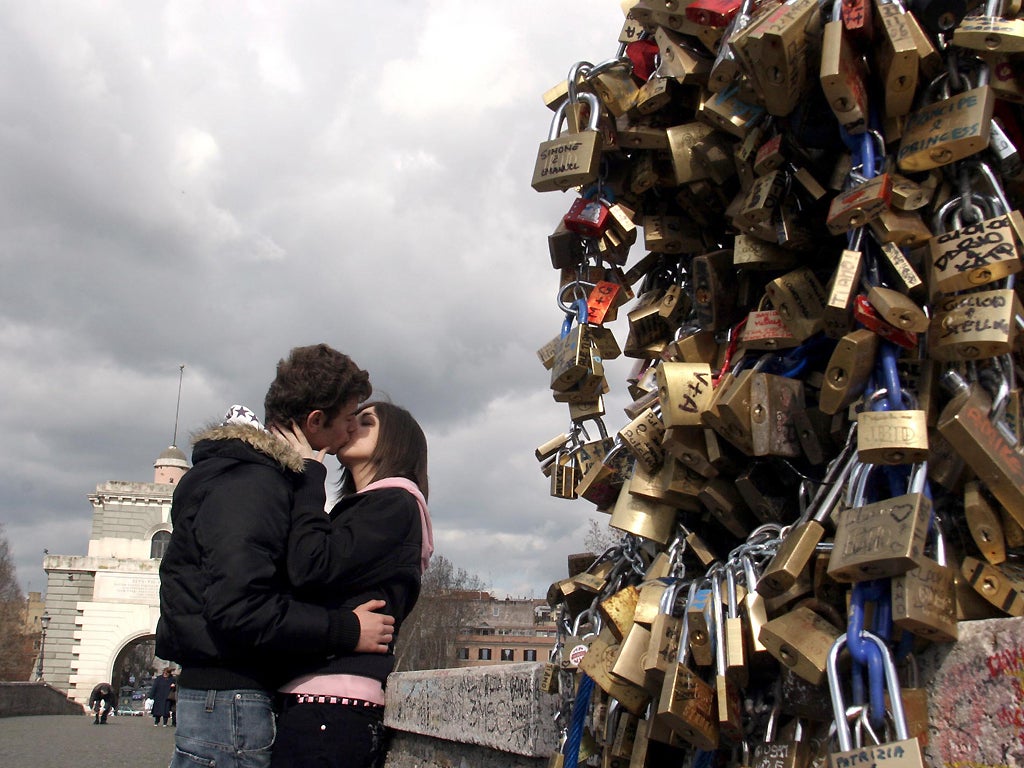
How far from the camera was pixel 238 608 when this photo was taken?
5.53ft

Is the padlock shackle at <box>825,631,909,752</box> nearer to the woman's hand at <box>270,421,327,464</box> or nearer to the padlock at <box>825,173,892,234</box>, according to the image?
the padlock at <box>825,173,892,234</box>

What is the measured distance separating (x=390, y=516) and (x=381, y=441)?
0.29 meters

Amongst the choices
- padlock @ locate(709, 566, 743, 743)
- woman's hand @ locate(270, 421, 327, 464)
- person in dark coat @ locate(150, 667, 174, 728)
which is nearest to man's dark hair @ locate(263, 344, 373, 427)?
woman's hand @ locate(270, 421, 327, 464)

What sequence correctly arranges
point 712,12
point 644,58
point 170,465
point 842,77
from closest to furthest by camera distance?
1. point 842,77
2. point 712,12
3. point 644,58
4. point 170,465

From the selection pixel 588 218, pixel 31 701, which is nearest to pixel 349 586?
pixel 588 218

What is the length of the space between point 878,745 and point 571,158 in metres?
1.02

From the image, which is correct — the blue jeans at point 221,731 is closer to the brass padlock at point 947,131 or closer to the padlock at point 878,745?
the padlock at point 878,745

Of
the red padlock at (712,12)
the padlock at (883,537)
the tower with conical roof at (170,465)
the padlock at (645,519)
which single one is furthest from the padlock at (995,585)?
the tower with conical roof at (170,465)

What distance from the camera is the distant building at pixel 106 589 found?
3384cm

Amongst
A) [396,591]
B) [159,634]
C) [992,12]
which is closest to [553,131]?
[992,12]

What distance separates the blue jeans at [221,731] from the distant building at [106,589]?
34473 mm

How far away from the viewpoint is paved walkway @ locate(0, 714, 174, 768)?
11.0 m

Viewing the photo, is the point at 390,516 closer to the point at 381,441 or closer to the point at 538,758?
the point at 381,441

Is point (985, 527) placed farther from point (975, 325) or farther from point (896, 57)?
point (896, 57)
